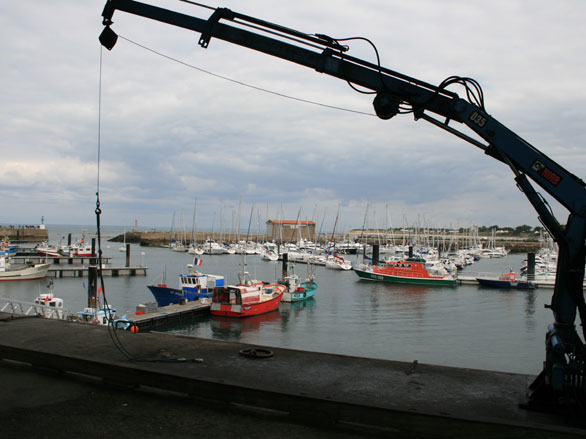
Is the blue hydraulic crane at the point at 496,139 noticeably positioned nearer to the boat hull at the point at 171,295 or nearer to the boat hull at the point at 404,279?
the boat hull at the point at 171,295

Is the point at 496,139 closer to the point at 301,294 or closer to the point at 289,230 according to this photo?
the point at 301,294

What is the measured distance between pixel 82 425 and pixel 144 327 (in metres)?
22.7

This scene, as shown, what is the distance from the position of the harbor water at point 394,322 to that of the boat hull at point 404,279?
1.13 metres

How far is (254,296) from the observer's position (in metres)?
33.8

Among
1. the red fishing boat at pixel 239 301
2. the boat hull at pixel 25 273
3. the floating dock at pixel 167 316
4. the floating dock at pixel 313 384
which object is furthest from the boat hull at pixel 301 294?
the floating dock at pixel 313 384

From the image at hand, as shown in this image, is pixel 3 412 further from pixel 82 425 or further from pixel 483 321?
pixel 483 321

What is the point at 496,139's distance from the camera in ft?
23.0

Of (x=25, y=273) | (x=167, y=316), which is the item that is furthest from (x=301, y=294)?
(x=25, y=273)

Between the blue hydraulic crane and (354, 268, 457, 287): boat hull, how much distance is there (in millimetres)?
49721

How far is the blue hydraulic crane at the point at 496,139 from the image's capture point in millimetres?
6031

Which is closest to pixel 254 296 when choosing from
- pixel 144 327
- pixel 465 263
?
pixel 144 327

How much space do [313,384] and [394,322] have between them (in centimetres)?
2816

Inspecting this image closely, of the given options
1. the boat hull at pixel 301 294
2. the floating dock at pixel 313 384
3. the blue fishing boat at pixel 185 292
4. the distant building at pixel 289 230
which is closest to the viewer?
the floating dock at pixel 313 384

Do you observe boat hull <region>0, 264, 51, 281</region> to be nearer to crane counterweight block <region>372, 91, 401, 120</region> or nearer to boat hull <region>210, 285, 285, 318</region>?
boat hull <region>210, 285, 285, 318</region>
